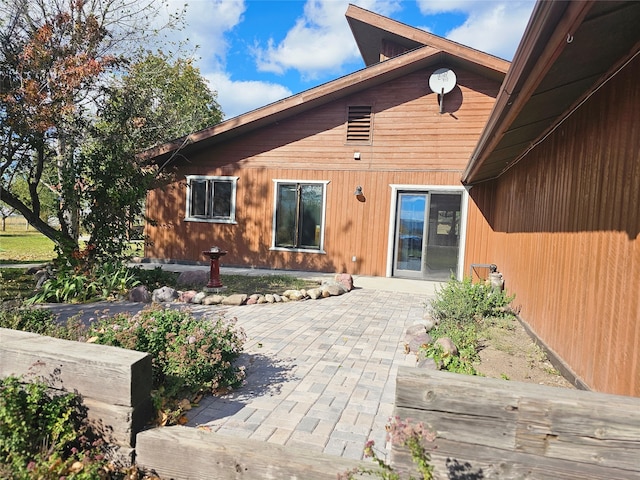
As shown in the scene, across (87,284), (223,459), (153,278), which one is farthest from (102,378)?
(153,278)

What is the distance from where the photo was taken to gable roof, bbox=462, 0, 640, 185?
205 centimetres

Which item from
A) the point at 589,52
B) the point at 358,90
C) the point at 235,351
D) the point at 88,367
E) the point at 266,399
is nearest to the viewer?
the point at 88,367

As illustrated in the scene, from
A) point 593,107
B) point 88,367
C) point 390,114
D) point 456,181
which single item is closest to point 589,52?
point 593,107

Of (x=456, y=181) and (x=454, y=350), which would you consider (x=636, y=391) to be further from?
(x=456, y=181)

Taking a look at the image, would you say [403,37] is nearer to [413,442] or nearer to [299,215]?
[299,215]

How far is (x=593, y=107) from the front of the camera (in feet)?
11.2

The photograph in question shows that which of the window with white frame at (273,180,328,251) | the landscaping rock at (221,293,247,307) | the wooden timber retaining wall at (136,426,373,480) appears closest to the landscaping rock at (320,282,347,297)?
the landscaping rock at (221,293,247,307)

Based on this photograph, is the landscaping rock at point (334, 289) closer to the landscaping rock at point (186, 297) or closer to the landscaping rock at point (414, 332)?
the landscaping rock at point (186, 297)

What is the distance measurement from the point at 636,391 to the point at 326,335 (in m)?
3.21

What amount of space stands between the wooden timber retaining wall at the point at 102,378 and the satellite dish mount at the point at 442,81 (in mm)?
9448

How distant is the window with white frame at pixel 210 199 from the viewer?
37.4 ft

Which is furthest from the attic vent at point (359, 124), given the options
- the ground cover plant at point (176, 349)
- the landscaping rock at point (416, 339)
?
the ground cover plant at point (176, 349)

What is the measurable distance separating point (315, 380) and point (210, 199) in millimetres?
9009

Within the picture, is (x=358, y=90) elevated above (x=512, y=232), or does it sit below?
above
